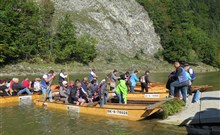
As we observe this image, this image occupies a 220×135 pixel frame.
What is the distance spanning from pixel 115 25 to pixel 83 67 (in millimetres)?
23465

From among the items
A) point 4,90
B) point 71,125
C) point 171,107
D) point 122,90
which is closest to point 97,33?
point 4,90

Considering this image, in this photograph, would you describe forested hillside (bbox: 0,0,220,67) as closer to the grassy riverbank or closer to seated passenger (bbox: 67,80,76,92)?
the grassy riverbank

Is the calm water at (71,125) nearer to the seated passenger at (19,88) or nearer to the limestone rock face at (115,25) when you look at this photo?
the seated passenger at (19,88)

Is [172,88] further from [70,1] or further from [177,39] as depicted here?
[177,39]

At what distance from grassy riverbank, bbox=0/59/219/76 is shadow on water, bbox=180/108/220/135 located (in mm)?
37582

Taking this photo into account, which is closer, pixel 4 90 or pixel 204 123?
pixel 204 123

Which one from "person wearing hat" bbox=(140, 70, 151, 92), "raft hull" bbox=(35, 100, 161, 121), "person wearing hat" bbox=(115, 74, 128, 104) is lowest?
"raft hull" bbox=(35, 100, 161, 121)

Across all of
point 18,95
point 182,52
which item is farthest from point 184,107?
point 182,52

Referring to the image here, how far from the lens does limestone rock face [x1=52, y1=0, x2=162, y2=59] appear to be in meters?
77.8

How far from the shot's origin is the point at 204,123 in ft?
46.2

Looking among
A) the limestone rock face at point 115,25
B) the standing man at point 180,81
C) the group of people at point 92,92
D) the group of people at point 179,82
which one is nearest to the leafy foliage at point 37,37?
the limestone rock face at point 115,25

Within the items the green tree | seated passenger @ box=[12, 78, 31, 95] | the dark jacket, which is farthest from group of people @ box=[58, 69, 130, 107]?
the green tree

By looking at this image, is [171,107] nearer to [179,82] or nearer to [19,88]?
[179,82]

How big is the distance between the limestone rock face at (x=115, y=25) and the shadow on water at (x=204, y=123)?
58267 mm
